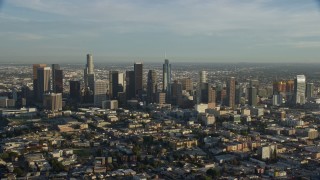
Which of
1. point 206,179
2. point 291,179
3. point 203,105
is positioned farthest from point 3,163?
point 203,105

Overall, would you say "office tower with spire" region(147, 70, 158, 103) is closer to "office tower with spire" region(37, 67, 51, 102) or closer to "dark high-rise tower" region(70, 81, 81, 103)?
"dark high-rise tower" region(70, 81, 81, 103)

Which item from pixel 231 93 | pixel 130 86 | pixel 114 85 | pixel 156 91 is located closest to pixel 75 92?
pixel 114 85

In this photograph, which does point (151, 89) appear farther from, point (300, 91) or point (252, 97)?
point (300, 91)

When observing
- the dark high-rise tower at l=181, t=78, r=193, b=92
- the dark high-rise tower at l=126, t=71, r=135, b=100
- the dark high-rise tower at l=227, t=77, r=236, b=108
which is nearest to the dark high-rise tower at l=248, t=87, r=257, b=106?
the dark high-rise tower at l=227, t=77, r=236, b=108

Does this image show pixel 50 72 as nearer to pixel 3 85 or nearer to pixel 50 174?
pixel 3 85

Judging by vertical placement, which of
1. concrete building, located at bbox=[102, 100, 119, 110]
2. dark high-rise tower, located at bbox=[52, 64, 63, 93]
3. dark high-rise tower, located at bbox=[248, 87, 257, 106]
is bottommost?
concrete building, located at bbox=[102, 100, 119, 110]

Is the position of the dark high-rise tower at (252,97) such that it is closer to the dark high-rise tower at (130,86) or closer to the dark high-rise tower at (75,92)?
the dark high-rise tower at (130,86)

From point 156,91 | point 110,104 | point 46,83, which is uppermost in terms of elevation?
point 46,83

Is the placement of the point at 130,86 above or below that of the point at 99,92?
above

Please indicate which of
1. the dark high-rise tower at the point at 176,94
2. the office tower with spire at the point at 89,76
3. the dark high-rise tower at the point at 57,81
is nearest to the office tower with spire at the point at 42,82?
the dark high-rise tower at the point at 57,81
